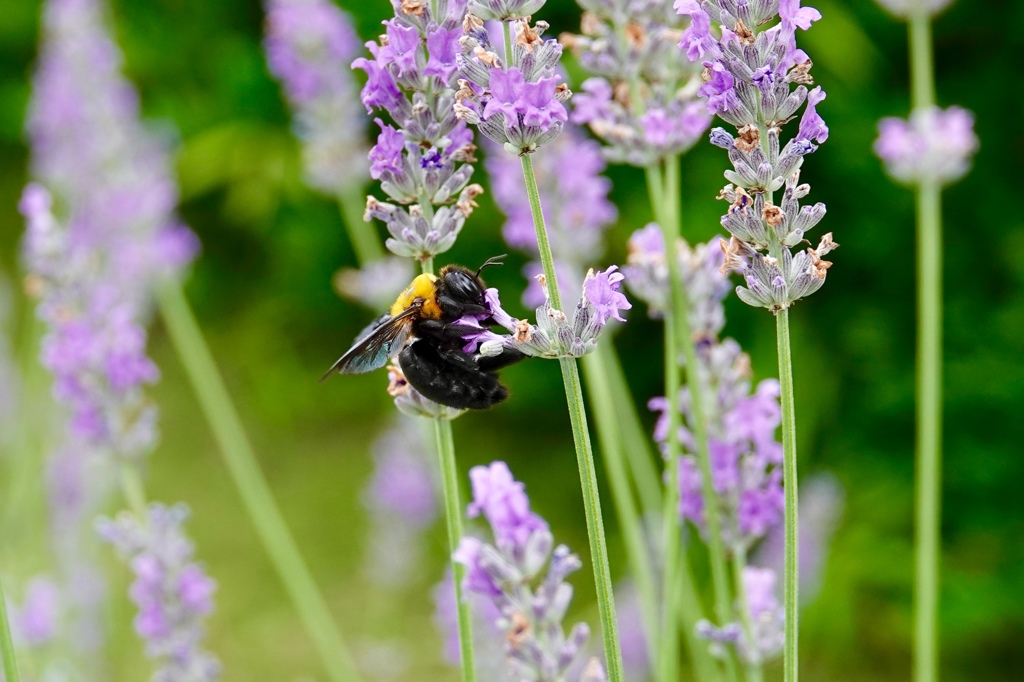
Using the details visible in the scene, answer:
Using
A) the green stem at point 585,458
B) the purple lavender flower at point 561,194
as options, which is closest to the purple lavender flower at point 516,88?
the green stem at point 585,458

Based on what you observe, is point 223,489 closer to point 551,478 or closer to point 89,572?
point 551,478

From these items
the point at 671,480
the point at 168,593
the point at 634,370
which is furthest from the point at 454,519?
the point at 634,370

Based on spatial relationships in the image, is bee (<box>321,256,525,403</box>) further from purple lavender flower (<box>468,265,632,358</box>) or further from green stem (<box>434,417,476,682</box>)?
purple lavender flower (<box>468,265,632,358</box>)

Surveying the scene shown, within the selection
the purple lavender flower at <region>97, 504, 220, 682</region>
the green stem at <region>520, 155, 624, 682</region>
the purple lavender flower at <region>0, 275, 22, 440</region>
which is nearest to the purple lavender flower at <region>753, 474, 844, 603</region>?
the purple lavender flower at <region>97, 504, 220, 682</region>

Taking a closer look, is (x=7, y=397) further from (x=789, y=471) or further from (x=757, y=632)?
(x=789, y=471)

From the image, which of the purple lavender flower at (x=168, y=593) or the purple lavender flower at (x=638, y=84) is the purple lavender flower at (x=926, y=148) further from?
the purple lavender flower at (x=168, y=593)

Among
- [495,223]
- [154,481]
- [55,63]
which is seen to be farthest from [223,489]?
[55,63]
